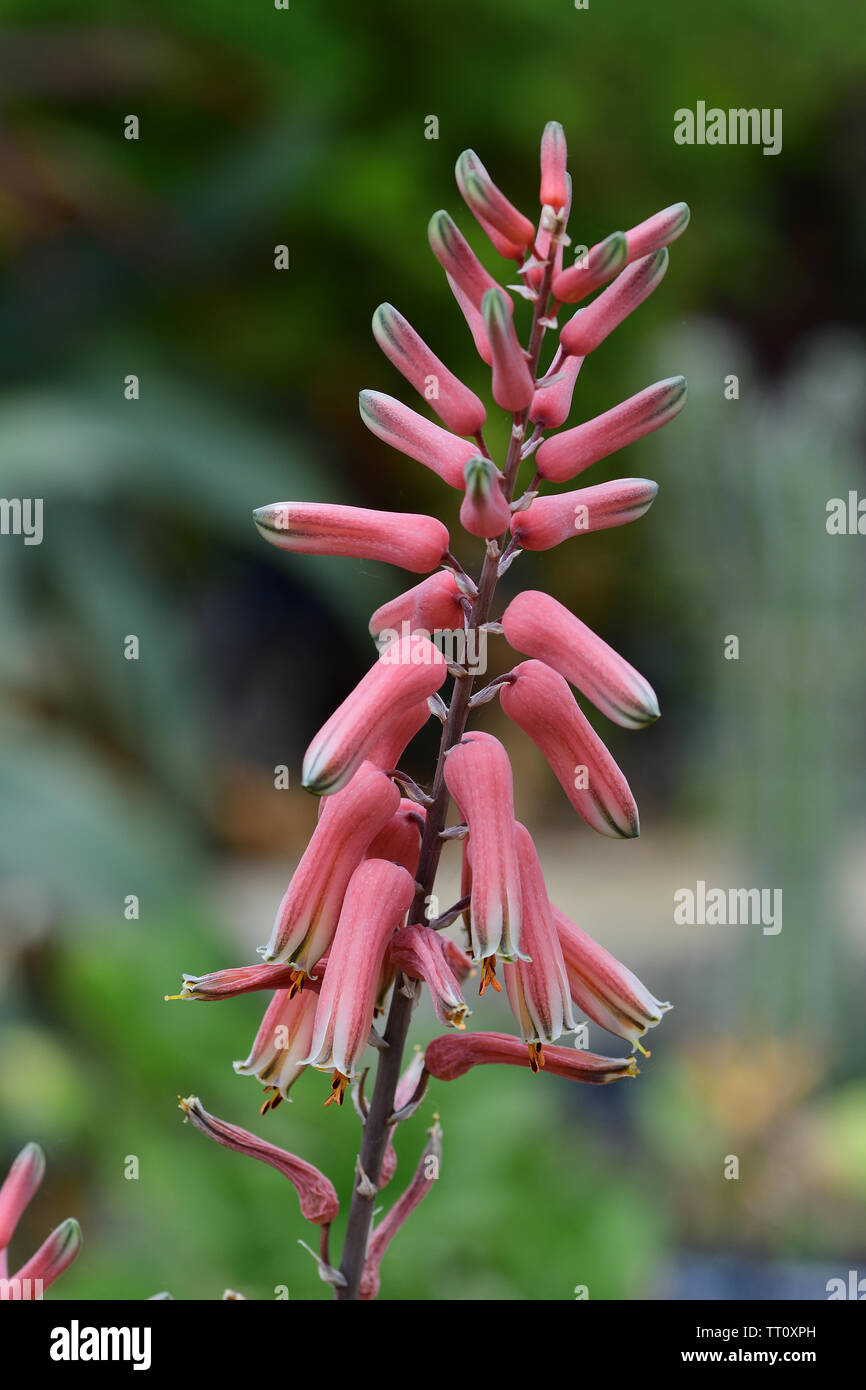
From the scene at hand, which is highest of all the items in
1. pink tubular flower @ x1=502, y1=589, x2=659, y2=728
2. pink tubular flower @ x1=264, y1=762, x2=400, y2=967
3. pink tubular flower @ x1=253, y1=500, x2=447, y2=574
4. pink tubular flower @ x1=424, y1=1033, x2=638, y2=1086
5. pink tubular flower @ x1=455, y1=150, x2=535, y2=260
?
pink tubular flower @ x1=455, y1=150, x2=535, y2=260

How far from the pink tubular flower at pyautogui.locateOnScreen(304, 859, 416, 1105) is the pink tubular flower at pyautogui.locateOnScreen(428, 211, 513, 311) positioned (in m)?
0.41

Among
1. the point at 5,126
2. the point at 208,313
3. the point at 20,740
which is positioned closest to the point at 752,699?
the point at 20,740

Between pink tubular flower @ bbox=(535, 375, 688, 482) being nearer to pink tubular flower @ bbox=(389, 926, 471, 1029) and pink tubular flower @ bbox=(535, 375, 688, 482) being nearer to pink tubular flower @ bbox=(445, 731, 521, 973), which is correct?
pink tubular flower @ bbox=(445, 731, 521, 973)

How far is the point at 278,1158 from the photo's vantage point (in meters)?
0.99

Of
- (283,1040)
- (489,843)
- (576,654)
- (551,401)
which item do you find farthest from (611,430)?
(283,1040)

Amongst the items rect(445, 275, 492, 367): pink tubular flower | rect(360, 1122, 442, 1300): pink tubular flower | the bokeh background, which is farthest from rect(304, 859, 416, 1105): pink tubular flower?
the bokeh background

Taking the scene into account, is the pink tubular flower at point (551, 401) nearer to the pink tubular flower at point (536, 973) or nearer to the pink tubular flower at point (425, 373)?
the pink tubular flower at point (425, 373)

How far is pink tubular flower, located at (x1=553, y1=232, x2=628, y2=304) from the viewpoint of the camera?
2.98 feet

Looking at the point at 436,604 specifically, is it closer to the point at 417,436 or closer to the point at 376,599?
the point at 417,436

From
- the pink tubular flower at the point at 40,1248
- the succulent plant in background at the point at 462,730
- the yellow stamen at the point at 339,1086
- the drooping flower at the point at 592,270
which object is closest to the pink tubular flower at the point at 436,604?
the succulent plant in background at the point at 462,730

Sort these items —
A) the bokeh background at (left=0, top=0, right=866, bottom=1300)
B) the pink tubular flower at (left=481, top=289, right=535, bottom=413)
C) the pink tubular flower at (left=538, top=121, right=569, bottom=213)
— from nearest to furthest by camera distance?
the pink tubular flower at (left=481, top=289, right=535, bottom=413)
the pink tubular flower at (left=538, top=121, right=569, bottom=213)
the bokeh background at (left=0, top=0, right=866, bottom=1300)

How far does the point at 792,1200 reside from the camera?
15.0ft

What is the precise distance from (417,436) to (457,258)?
0.41 feet

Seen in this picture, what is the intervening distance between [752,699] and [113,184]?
429 cm
